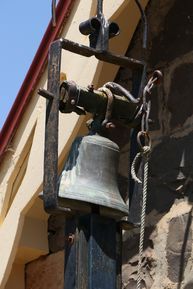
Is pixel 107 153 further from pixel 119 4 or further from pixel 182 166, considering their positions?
pixel 119 4

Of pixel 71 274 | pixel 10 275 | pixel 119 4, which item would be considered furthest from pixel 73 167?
pixel 10 275

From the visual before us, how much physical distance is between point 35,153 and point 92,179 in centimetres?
114

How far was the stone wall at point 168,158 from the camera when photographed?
10.7 feet

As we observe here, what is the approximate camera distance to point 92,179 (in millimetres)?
2613

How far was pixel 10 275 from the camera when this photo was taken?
153 inches

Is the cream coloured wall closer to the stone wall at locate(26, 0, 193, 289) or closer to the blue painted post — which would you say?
the stone wall at locate(26, 0, 193, 289)

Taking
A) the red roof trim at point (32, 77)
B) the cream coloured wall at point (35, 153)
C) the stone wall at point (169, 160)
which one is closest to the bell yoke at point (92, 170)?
the stone wall at point (169, 160)

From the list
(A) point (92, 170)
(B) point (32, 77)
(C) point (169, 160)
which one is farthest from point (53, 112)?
(B) point (32, 77)

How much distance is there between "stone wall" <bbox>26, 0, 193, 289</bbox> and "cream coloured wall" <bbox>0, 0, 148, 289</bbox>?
12 cm

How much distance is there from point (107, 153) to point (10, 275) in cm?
137

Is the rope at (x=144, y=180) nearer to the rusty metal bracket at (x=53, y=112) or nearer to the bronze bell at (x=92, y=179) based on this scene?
the bronze bell at (x=92, y=179)

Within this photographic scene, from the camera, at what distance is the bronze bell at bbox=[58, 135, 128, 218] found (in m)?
2.54

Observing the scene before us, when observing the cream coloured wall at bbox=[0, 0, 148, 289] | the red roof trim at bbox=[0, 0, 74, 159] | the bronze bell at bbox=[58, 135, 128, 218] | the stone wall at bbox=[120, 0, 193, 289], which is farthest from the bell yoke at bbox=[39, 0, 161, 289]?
the red roof trim at bbox=[0, 0, 74, 159]

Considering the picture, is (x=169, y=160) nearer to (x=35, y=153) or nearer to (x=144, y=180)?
(x=35, y=153)
